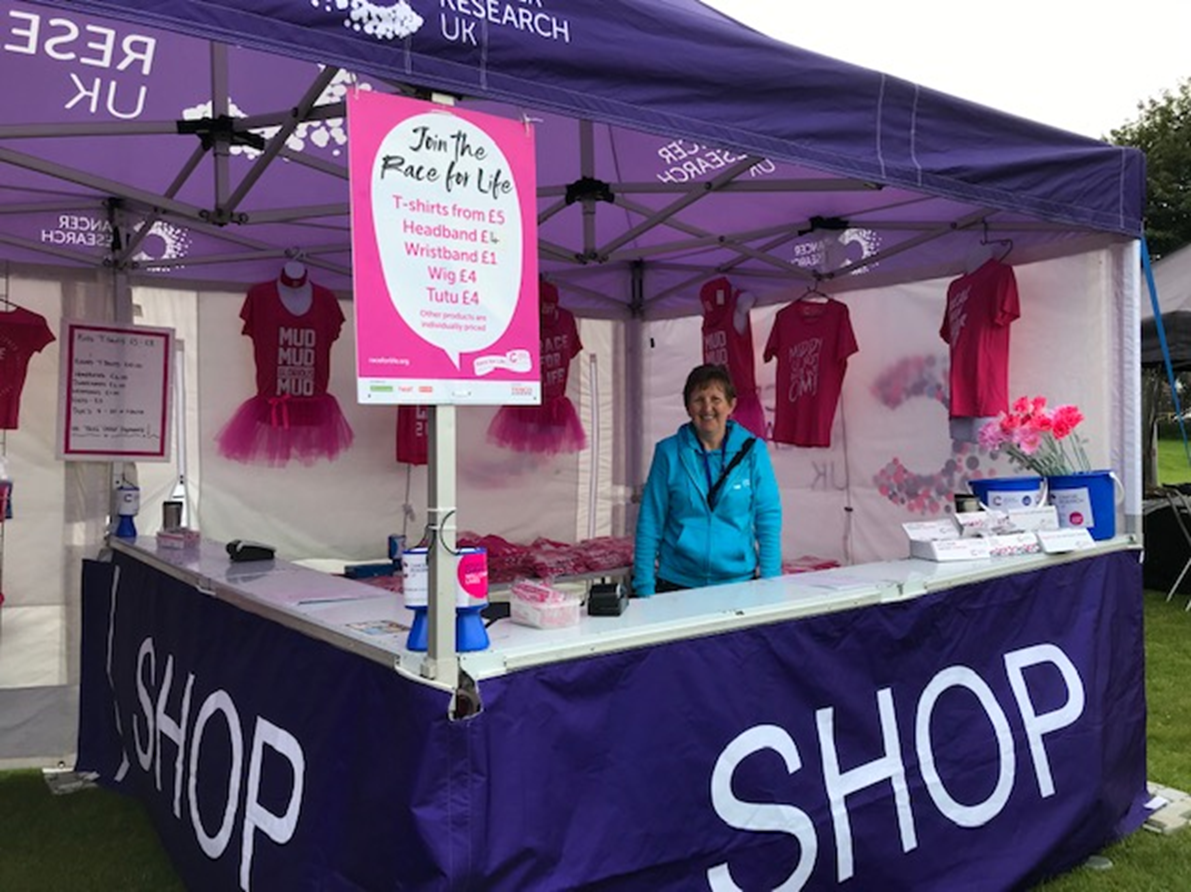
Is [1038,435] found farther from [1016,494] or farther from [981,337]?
[981,337]

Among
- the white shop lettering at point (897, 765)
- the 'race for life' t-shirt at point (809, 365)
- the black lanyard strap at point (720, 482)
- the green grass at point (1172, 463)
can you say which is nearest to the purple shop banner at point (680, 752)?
the white shop lettering at point (897, 765)

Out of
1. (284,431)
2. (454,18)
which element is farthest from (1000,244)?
(284,431)

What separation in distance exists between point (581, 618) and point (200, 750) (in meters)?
1.22

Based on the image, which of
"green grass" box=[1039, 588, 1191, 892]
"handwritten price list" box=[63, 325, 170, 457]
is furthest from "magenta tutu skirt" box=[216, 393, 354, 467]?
"green grass" box=[1039, 588, 1191, 892]

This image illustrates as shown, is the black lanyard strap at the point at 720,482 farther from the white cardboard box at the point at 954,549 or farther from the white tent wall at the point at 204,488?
the white tent wall at the point at 204,488

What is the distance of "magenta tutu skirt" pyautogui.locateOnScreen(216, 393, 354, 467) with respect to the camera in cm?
465

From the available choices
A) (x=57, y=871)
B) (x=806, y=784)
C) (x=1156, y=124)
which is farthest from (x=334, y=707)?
(x=1156, y=124)

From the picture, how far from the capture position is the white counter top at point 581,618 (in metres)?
1.84

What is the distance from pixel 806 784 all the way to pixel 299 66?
2.77 metres

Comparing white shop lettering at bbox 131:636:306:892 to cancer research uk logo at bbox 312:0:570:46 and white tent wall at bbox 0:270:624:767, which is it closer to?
white tent wall at bbox 0:270:624:767

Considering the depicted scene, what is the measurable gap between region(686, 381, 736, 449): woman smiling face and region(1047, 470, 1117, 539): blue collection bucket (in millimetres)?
1225

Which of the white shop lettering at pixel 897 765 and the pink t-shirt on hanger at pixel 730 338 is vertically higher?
the pink t-shirt on hanger at pixel 730 338

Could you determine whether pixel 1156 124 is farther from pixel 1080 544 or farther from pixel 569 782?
pixel 569 782

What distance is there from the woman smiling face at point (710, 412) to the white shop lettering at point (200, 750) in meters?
1.58
